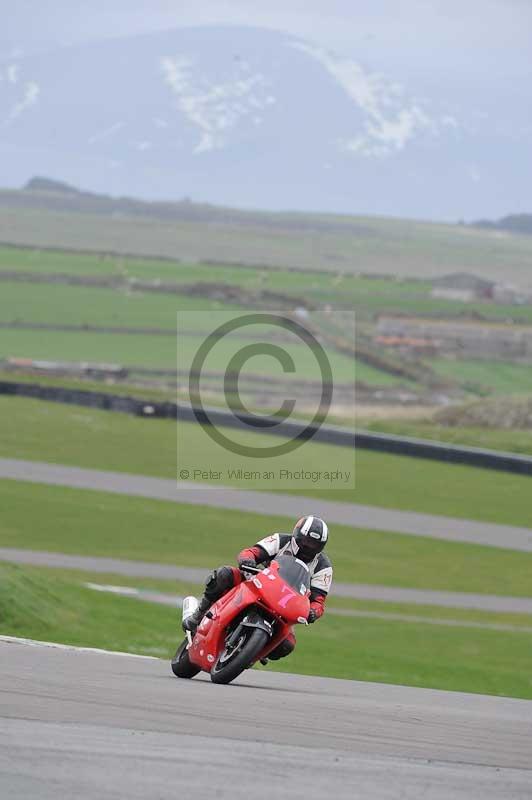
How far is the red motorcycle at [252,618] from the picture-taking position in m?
11.7

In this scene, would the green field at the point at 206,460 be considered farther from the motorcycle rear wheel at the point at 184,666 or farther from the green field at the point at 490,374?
the green field at the point at 490,374

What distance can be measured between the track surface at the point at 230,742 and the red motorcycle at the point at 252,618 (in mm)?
289

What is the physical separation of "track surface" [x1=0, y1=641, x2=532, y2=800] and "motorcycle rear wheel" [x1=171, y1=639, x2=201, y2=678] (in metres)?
0.27

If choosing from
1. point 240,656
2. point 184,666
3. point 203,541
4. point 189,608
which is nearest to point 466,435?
point 203,541

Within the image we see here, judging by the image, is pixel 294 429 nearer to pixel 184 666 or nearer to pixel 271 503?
pixel 271 503

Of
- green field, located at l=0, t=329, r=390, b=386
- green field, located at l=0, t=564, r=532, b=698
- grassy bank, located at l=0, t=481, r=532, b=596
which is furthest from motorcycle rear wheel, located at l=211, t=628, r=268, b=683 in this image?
green field, located at l=0, t=329, r=390, b=386

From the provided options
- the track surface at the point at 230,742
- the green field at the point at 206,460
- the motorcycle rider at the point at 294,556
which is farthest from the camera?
the green field at the point at 206,460

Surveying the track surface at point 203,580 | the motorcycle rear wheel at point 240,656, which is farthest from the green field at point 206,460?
the motorcycle rear wheel at point 240,656

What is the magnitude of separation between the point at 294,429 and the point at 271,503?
1161cm

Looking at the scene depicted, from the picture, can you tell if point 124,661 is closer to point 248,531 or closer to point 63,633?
point 63,633

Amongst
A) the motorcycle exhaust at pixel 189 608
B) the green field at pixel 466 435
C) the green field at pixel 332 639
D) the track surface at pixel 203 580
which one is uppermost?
the motorcycle exhaust at pixel 189 608

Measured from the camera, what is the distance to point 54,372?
7000cm

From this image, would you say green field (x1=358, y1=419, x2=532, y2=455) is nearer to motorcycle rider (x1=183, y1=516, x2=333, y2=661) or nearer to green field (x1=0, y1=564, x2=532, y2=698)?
green field (x1=0, y1=564, x2=532, y2=698)

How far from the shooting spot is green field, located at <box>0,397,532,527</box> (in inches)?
1619
